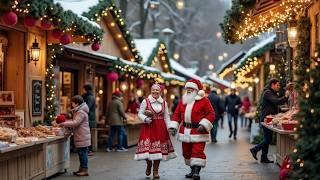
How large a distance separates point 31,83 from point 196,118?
4.52 metres

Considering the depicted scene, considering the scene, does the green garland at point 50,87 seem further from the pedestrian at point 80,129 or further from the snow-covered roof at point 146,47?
the snow-covered roof at point 146,47

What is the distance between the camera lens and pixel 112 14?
23469 mm

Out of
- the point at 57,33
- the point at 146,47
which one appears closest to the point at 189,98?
the point at 57,33

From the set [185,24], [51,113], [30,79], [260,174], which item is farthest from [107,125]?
[185,24]

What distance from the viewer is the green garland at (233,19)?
12494 mm

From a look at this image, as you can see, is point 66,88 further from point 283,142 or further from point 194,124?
point 283,142

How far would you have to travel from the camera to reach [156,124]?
11.8m

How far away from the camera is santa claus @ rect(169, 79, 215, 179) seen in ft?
37.6

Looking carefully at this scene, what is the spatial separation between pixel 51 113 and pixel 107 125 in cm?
335

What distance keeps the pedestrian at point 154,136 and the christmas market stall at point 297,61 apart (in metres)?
2.20

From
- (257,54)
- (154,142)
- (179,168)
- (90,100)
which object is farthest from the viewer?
(257,54)

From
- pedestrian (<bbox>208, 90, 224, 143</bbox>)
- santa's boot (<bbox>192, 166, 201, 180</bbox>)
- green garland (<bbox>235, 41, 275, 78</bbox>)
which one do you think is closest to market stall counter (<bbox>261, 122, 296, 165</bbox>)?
santa's boot (<bbox>192, 166, 201, 180</bbox>)

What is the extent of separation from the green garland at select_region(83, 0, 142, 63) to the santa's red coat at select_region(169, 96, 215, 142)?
8769mm

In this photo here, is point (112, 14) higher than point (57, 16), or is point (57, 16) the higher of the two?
point (112, 14)
